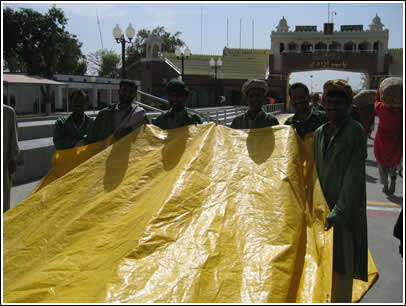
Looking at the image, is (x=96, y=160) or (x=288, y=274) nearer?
(x=288, y=274)

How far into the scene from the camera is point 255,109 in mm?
3770

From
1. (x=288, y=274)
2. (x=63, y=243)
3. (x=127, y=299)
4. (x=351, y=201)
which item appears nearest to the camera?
(x=127, y=299)

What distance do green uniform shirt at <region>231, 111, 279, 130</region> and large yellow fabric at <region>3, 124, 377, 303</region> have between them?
0.74 feet

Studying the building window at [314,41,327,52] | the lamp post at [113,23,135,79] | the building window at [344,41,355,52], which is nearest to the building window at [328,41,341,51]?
the building window at [314,41,327,52]

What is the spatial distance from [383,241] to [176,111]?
291 cm

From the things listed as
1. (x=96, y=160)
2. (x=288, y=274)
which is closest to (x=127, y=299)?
(x=288, y=274)

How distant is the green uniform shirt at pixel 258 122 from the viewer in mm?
3762

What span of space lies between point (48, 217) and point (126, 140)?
1.08 meters

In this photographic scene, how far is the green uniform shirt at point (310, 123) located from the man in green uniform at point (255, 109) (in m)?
0.19

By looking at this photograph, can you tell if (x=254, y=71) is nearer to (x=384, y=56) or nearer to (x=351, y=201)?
(x=384, y=56)

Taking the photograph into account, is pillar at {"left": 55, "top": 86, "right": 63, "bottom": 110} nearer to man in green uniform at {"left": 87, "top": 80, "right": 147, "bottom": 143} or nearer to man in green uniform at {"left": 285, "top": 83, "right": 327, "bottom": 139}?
man in green uniform at {"left": 87, "top": 80, "right": 147, "bottom": 143}

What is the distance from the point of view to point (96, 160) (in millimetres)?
3744

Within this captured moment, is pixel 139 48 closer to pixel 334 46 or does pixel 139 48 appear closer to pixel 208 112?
pixel 334 46

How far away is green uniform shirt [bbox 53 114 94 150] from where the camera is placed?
4.42 m
